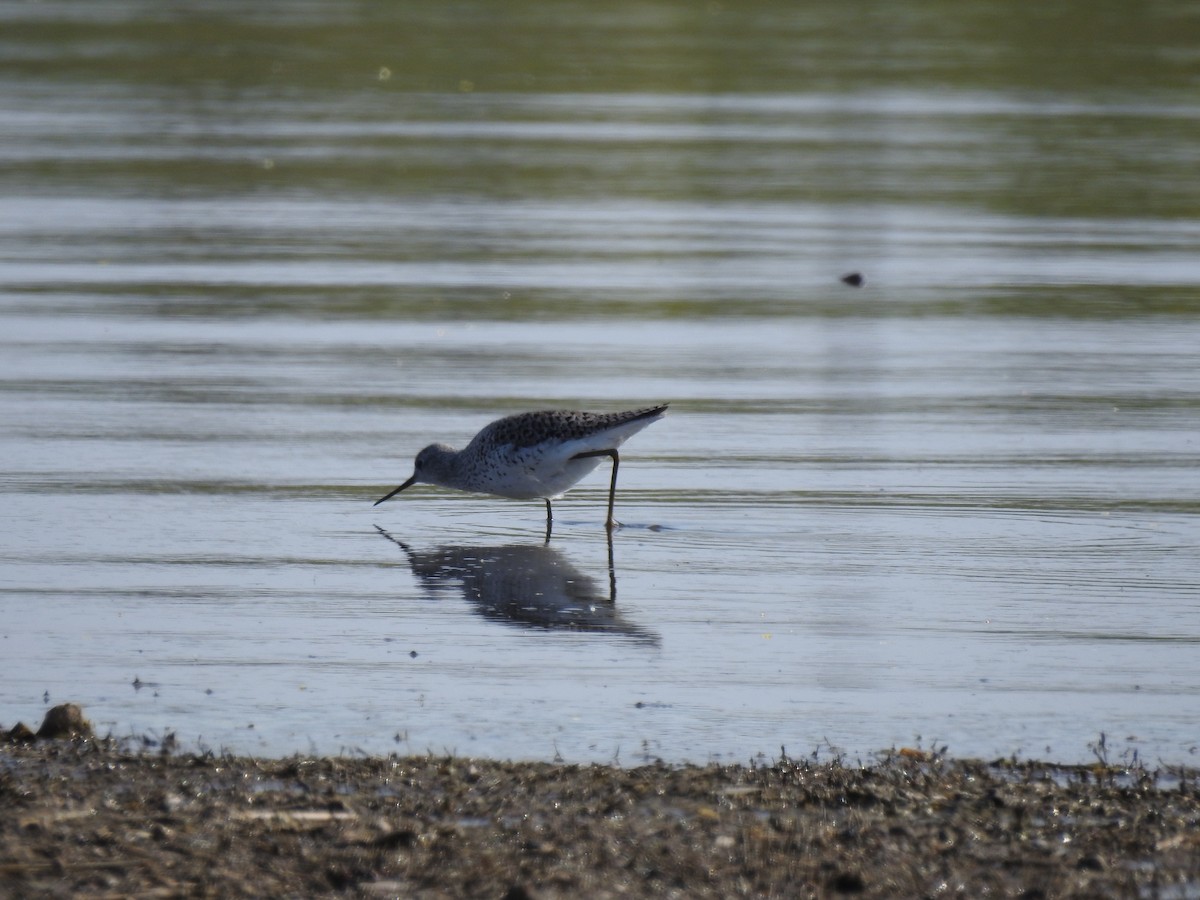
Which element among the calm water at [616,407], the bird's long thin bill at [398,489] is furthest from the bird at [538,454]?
the calm water at [616,407]

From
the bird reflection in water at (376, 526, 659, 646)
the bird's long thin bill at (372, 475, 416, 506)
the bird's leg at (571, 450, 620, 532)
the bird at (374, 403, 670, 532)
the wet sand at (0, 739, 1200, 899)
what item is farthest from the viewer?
the bird's long thin bill at (372, 475, 416, 506)

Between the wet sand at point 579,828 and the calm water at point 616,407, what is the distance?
0.36 meters

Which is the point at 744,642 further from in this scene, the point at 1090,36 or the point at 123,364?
the point at 1090,36

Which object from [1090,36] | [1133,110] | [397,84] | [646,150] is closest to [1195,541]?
[646,150]

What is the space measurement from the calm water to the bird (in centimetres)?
19

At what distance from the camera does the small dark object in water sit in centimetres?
645

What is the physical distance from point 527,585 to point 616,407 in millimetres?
3357

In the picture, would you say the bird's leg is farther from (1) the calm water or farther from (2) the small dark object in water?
(2) the small dark object in water

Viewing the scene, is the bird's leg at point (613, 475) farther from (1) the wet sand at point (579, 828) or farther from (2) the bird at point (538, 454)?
(1) the wet sand at point (579, 828)

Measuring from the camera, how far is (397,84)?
31656mm

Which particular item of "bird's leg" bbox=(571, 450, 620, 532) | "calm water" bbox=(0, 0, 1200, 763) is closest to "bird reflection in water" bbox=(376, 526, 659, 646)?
"calm water" bbox=(0, 0, 1200, 763)

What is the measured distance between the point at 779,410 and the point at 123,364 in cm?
406

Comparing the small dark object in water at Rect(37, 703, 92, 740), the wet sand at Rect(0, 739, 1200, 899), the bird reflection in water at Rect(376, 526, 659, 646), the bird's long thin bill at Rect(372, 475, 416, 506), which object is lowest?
the wet sand at Rect(0, 739, 1200, 899)

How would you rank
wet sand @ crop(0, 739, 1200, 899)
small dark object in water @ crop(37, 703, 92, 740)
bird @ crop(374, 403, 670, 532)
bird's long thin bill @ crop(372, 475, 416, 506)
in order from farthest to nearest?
bird's long thin bill @ crop(372, 475, 416, 506) < bird @ crop(374, 403, 670, 532) < small dark object in water @ crop(37, 703, 92, 740) < wet sand @ crop(0, 739, 1200, 899)
